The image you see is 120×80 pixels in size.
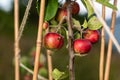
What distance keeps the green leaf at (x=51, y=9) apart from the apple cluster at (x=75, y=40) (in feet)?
0.04

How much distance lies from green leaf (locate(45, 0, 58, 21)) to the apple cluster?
0.01 m

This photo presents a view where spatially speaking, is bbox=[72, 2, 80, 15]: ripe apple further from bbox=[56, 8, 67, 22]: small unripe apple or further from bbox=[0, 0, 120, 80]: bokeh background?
bbox=[0, 0, 120, 80]: bokeh background

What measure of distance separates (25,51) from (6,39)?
2.20 ft

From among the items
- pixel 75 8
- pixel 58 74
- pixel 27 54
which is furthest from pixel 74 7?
pixel 27 54

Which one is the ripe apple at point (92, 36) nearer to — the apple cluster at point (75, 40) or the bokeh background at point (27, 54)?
the apple cluster at point (75, 40)

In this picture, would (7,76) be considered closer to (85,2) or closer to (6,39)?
(6,39)

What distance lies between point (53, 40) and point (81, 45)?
50mm

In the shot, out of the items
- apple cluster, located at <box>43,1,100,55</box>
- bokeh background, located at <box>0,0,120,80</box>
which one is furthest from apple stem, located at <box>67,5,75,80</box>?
bokeh background, located at <box>0,0,120,80</box>

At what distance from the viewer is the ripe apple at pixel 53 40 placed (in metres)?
0.79

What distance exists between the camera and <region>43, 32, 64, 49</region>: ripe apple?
2.59 feet

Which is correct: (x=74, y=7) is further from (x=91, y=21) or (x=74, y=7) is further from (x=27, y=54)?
(x=27, y=54)

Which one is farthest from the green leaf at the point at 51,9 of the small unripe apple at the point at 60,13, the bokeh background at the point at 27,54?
the bokeh background at the point at 27,54

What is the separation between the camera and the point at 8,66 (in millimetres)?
5621

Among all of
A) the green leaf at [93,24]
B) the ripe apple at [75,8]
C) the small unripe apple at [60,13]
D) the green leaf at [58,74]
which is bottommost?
the green leaf at [58,74]
